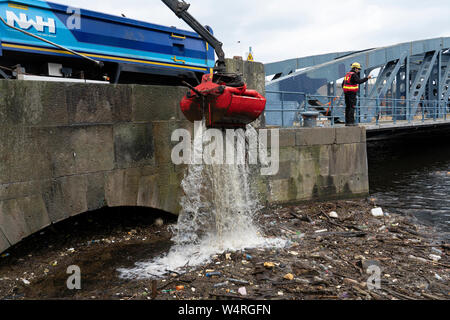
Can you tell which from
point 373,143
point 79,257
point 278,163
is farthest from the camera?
point 373,143

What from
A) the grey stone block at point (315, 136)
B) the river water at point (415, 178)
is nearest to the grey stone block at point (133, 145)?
the grey stone block at point (315, 136)

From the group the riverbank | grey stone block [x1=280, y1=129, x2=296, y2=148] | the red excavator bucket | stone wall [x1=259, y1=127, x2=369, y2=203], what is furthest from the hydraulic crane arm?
the riverbank

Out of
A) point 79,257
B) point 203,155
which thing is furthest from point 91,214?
point 203,155

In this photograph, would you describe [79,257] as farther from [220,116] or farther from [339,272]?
[339,272]

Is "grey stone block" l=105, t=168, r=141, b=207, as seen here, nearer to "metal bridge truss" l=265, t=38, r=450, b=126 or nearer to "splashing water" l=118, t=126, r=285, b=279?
"splashing water" l=118, t=126, r=285, b=279

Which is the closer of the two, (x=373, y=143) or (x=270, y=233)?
(x=270, y=233)

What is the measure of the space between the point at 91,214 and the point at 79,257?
32.1 inches

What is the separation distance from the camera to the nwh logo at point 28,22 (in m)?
4.96

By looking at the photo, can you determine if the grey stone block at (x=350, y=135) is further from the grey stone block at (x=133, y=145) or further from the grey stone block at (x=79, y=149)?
the grey stone block at (x=79, y=149)

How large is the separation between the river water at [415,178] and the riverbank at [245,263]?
6.00 ft

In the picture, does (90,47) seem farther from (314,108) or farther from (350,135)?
(314,108)

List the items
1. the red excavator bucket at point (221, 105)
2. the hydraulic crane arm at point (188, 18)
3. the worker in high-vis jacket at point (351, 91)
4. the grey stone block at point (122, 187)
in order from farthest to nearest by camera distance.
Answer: the worker in high-vis jacket at point (351, 91)
the hydraulic crane arm at point (188, 18)
the grey stone block at point (122, 187)
the red excavator bucket at point (221, 105)

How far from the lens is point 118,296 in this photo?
3586mm

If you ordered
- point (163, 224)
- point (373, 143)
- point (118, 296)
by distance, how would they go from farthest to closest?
point (373, 143)
point (163, 224)
point (118, 296)
